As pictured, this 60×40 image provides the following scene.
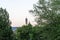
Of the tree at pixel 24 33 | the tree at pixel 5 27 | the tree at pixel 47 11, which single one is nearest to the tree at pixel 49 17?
the tree at pixel 47 11

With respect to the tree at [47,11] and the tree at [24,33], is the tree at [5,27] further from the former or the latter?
the tree at [47,11]

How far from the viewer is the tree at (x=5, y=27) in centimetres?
4154

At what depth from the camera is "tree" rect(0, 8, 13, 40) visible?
4154cm

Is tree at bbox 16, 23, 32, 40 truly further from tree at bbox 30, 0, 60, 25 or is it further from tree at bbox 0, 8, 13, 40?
tree at bbox 30, 0, 60, 25

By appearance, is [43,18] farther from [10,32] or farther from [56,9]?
[10,32]

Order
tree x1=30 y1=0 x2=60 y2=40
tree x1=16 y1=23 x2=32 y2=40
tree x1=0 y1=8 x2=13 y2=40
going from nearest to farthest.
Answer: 1. tree x1=30 y1=0 x2=60 y2=40
2. tree x1=0 y1=8 x2=13 y2=40
3. tree x1=16 y1=23 x2=32 y2=40

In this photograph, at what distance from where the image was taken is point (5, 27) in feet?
143

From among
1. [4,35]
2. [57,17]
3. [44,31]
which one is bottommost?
[4,35]

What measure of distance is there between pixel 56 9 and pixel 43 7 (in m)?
2.71

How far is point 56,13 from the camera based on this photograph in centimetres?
2003

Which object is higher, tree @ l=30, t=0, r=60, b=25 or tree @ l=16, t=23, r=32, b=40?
tree @ l=30, t=0, r=60, b=25

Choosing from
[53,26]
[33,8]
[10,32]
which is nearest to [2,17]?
[10,32]

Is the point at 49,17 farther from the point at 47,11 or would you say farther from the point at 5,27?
the point at 5,27

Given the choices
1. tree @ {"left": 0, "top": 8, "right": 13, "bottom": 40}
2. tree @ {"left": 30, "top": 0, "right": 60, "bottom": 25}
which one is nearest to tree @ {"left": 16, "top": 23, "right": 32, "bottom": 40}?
tree @ {"left": 0, "top": 8, "right": 13, "bottom": 40}
